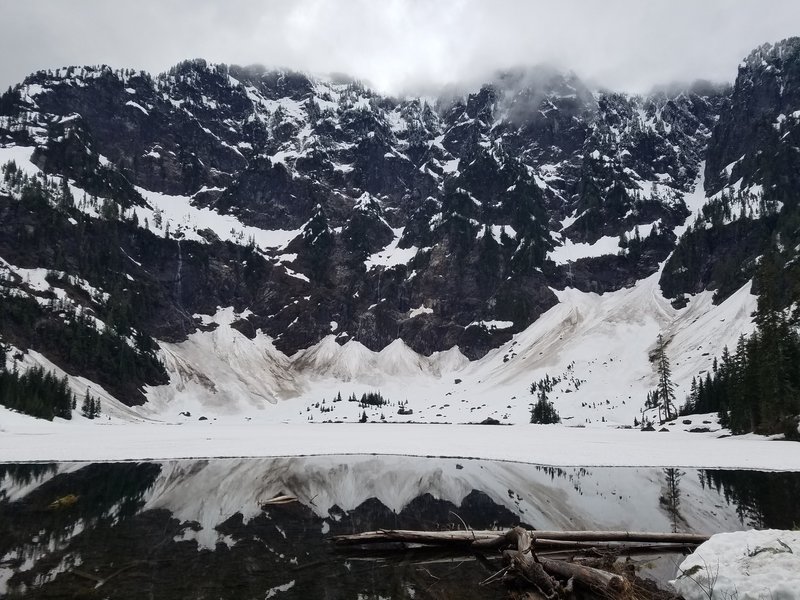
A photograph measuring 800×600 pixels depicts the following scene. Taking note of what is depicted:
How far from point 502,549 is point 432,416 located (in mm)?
164800

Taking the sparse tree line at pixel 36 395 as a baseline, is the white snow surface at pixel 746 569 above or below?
below

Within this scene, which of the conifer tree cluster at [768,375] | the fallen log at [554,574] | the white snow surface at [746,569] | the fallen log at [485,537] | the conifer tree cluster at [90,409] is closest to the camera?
the white snow surface at [746,569]

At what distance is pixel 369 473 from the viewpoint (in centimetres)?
2902

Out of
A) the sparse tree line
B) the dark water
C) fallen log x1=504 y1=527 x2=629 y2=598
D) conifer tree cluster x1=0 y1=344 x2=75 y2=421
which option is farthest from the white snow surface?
conifer tree cluster x1=0 y1=344 x2=75 y2=421

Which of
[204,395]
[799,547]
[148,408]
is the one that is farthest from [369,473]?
[204,395]

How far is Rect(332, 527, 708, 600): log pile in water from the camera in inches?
452

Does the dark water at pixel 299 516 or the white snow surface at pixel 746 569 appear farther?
the dark water at pixel 299 516

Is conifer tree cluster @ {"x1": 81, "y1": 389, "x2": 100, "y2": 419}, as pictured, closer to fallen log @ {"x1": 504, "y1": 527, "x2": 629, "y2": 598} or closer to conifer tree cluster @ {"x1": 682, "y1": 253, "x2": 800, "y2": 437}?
conifer tree cluster @ {"x1": 682, "y1": 253, "x2": 800, "y2": 437}

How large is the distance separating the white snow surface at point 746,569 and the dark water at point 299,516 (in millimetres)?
1472

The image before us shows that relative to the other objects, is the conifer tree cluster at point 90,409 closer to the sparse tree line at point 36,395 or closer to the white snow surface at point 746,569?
the sparse tree line at point 36,395

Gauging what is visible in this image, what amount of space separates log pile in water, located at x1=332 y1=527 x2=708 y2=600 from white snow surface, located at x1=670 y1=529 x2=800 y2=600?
2.04 meters

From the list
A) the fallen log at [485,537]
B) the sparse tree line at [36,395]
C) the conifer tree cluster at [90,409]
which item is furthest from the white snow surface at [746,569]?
the conifer tree cluster at [90,409]

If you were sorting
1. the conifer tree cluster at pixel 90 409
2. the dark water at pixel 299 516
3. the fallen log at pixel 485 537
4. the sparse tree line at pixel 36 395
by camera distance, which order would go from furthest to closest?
the conifer tree cluster at pixel 90 409 → the sparse tree line at pixel 36 395 → the fallen log at pixel 485 537 → the dark water at pixel 299 516

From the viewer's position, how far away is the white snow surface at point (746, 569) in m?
9.49
